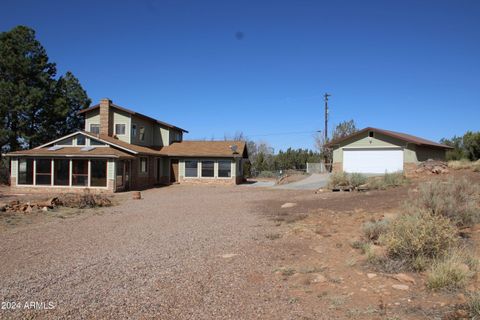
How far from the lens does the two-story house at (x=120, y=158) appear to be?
2608cm

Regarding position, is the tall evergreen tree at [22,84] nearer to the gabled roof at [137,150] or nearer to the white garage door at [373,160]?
the gabled roof at [137,150]

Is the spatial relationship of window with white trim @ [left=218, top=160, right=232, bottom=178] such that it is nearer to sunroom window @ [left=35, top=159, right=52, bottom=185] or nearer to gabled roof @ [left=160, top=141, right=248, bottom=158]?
gabled roof @ [left=160, top=141, right=248, bottom=158]

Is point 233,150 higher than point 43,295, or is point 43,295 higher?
point 233,150

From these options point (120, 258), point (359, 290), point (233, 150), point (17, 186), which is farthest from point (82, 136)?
point (359, 290)

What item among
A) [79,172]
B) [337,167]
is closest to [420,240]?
[79,172]

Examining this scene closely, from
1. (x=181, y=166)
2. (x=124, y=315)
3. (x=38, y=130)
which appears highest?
(x=38, y=130)

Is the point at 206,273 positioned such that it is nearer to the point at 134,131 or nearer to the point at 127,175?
the point at 127,175

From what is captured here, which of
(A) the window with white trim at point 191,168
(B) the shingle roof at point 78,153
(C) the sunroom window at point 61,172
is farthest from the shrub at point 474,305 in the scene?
(A) the window with white trim at point 191,168

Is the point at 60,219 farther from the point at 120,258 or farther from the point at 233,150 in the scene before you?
the point at 233,150

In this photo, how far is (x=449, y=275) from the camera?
17.1ft

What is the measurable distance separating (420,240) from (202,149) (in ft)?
95.8

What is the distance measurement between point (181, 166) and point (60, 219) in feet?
68.0

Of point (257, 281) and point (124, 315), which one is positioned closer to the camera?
point (124, 315)

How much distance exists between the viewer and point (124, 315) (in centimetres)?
489
